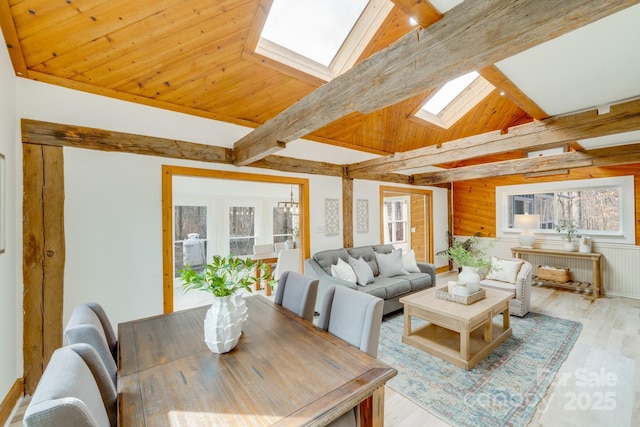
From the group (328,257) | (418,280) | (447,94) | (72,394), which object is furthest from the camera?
(447,94)

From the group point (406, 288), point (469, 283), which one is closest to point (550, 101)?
point (469, 283)

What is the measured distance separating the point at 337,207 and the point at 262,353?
332 centimetres

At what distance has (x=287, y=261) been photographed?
4.56m

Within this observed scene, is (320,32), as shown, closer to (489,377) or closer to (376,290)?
(376,290)

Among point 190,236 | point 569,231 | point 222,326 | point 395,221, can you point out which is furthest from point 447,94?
point 190,236

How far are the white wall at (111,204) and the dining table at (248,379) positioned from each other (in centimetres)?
116

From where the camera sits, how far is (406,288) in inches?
155

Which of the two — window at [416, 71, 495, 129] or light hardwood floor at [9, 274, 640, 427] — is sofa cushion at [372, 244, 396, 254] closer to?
window at [416, 71, 495, 129]

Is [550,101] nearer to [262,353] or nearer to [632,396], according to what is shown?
[632,396]

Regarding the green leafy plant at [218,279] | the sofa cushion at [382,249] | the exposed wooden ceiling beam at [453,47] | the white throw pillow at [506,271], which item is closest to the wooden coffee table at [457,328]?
the white throw pillow at [506,271]

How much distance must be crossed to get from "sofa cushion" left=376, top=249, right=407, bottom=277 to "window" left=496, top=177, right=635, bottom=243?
10.7 ft

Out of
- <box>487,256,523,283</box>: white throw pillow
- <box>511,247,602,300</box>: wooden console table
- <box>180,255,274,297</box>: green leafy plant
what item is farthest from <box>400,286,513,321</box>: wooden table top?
<box>511,247,602,300</box>: wooden console table

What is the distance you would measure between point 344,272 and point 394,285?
2.41 ft

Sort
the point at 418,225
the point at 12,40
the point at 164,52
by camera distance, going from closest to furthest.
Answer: the point at 12,40, the point at 164,52, the point at 418,225
